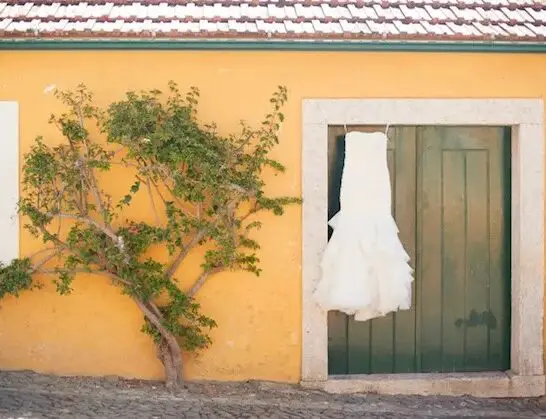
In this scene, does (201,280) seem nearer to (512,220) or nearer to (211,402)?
(211,402)

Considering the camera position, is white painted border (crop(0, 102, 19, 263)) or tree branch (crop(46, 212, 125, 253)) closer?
tree branch (crop(46, 212, 125, 253))

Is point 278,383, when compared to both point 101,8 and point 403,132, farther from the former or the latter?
point 101,8

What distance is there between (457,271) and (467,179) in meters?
0.78

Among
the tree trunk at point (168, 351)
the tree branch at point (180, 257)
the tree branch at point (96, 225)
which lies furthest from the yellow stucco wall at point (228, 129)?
the tree branch at point (96, 225)

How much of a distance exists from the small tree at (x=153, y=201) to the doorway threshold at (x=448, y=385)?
1.27m

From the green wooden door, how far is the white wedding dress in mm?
193

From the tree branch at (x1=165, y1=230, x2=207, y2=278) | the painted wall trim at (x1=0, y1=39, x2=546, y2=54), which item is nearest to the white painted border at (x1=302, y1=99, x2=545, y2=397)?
the painted wall trim at (x1=0, y1=39, x2=546, y2=54)

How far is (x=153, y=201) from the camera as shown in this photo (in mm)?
7125

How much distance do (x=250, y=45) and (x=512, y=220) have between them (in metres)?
2.62

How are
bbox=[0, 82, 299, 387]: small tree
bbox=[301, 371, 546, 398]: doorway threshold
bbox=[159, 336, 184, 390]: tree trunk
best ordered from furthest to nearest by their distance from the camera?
bbox=[301, 371, 546, 398]: doorway threshold, bbox=[159, 336, 184, 390]: tree trunk, bbox=[0, 82, 299, 387]: small tree

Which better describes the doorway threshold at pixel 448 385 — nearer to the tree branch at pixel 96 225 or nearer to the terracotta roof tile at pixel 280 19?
the tree branch at pixel 96 225

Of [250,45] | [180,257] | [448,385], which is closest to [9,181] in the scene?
[180,257]

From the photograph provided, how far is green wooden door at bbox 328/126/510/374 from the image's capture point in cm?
740

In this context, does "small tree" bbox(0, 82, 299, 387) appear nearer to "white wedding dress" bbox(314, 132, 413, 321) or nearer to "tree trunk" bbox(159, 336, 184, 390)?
"tree trunk" bbox(159, 336, 184, 390)
